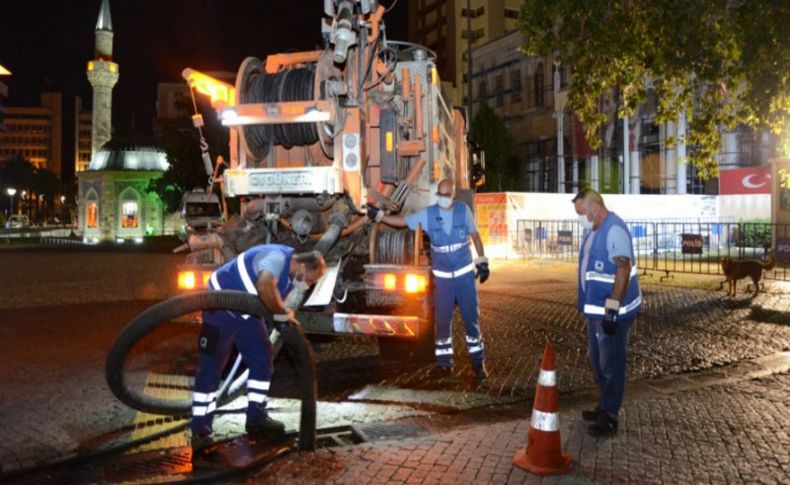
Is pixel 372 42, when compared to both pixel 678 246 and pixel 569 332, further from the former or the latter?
pixel 678 246

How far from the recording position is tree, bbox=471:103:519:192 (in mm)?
39188

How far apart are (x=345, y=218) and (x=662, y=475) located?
3.93 meters

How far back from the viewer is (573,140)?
4175 centimetres

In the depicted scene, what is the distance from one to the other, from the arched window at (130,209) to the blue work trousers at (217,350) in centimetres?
6169

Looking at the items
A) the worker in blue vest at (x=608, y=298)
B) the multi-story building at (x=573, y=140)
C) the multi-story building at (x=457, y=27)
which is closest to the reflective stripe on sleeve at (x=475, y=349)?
the worker in blue vest at (x=608, y=298)

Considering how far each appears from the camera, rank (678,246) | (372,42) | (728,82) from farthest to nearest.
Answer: (678,246), (728,82), (372,42)

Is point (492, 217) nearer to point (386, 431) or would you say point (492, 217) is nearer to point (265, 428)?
point (386, 431)

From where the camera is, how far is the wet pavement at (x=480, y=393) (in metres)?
4.77

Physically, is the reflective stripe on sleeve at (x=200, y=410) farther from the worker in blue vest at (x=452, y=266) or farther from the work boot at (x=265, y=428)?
the worker in blue vest at (x=452, y=266)

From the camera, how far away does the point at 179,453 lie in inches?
197

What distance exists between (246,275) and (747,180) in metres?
25.8

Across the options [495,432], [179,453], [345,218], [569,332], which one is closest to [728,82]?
[569,332]

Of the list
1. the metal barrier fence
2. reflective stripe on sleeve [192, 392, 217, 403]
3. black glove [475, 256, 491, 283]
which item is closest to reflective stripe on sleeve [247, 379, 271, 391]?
reflective stripe on sleeve [192, 392, 217, 403]

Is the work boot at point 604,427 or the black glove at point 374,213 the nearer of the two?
the work boot at point 604,427
